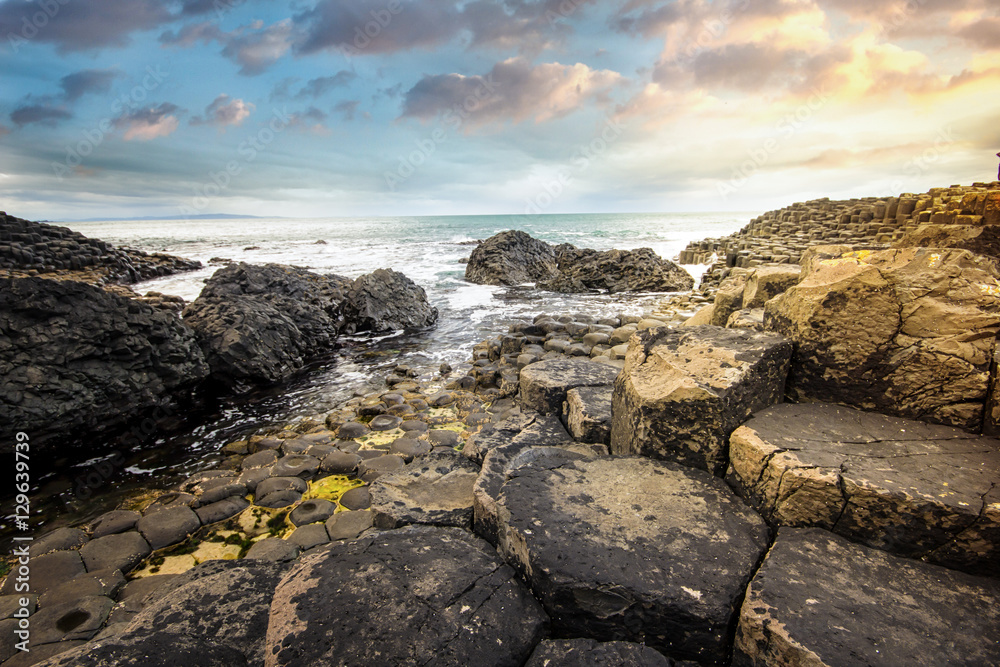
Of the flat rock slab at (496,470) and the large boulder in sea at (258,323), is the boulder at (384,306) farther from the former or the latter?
the flat rock slab at (496,470)

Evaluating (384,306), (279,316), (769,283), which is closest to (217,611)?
(769,283)

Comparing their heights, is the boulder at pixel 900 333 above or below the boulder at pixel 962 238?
below

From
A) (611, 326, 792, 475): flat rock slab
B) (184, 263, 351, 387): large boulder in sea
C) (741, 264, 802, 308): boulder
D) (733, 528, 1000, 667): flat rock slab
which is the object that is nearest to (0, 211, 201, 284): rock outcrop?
(184, 263, 351, 387): large boulder in sea

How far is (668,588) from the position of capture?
1.71 metres

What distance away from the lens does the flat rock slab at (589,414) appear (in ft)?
9.80

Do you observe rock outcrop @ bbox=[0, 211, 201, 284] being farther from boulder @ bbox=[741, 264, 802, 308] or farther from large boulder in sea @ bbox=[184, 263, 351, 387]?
boulder @ bbox=[741, 264, 802, 308]

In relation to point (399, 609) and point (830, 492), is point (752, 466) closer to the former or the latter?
point (830, 492)

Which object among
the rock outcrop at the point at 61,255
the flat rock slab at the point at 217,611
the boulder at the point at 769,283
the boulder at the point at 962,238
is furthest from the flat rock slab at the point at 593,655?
the rock outcrop at the point at 61,255

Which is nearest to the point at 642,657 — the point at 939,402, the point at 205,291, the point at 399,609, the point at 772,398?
the point at 399,609

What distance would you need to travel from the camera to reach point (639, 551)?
1.86m

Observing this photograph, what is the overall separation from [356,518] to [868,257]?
12.5 ft

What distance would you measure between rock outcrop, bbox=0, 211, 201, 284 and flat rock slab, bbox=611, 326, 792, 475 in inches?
638

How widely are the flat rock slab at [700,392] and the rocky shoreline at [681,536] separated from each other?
14mm

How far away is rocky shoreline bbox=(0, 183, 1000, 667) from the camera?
5.29 feet
